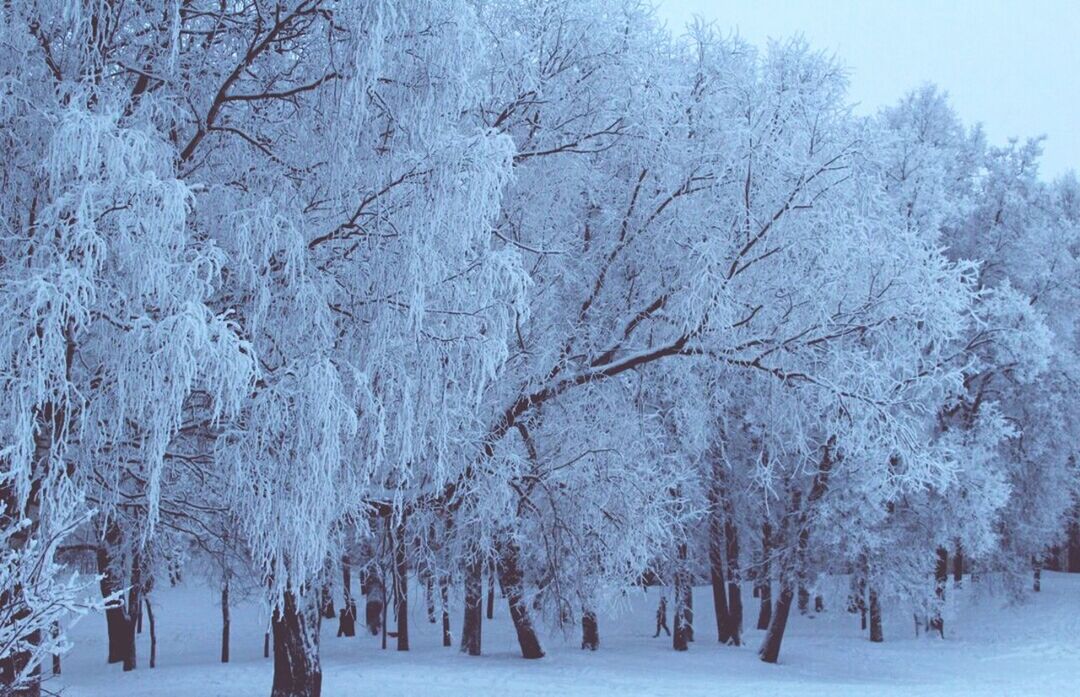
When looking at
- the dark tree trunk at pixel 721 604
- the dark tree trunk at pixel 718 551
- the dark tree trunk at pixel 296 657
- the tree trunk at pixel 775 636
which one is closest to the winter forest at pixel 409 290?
the dark tree trunk at pixel 296 657

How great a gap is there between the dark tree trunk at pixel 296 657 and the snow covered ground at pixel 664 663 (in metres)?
1.70

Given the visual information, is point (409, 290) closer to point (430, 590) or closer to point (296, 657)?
point (296, 657)

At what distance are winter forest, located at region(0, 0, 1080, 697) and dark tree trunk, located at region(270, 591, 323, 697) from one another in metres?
0.03

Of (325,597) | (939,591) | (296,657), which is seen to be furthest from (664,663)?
(296,657)

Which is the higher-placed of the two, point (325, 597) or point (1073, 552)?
point (325, 597)

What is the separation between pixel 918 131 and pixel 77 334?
21.4 metres

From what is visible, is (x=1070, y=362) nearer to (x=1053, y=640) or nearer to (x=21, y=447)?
(x=1053, y=640)

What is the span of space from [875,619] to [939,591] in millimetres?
2319

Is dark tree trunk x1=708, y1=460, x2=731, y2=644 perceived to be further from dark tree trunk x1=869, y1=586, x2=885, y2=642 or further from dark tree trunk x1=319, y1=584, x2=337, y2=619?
dark tree trunk x1=319, y1=584, x2=337, y2=619

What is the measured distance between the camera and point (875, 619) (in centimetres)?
2512

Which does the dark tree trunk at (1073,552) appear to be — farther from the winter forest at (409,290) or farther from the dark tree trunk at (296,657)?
the dark tree trunk at (296,657)

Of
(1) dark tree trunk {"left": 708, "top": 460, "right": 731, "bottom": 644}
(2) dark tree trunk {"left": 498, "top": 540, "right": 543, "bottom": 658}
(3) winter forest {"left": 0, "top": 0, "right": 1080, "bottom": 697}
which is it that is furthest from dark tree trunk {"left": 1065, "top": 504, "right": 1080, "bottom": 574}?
(3) winter forest {"left": 0, "top": 0, "right": 1080, "bottom": 697}

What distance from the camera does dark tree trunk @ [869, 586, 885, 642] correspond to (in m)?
21.1

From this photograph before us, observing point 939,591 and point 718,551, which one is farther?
point 939,591
